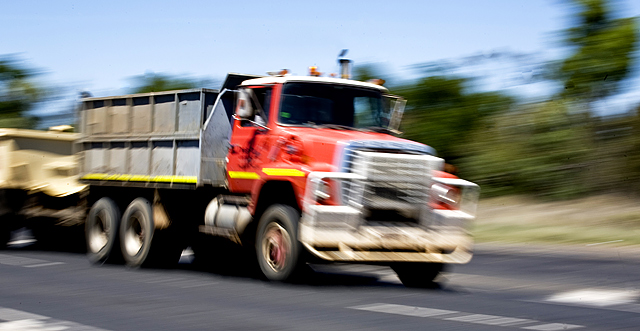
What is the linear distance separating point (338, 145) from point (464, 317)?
2.89m

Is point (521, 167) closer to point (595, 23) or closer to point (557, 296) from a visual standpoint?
point (595, 23)

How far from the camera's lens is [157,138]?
1259 cm

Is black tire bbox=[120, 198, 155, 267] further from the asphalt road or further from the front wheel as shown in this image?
the front wheel

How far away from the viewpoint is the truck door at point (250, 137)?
10898 mm

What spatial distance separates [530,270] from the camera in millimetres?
12516

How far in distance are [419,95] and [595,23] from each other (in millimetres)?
5782

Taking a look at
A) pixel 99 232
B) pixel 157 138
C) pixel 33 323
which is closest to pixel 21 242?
pixel 99 232

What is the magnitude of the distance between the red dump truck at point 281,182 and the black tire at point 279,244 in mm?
15

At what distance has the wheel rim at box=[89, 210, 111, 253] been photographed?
44.4 ft

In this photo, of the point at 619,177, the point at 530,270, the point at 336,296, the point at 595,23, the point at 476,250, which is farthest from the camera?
the point at 595,23

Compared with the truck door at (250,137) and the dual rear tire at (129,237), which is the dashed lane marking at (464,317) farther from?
the dual rear tire at (129,237)

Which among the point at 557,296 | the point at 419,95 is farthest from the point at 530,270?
the point at 419,95

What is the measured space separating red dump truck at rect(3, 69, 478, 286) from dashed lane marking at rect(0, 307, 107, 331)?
9.85 feet

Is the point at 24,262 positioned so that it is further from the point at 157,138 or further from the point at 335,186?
the point at 335,186
